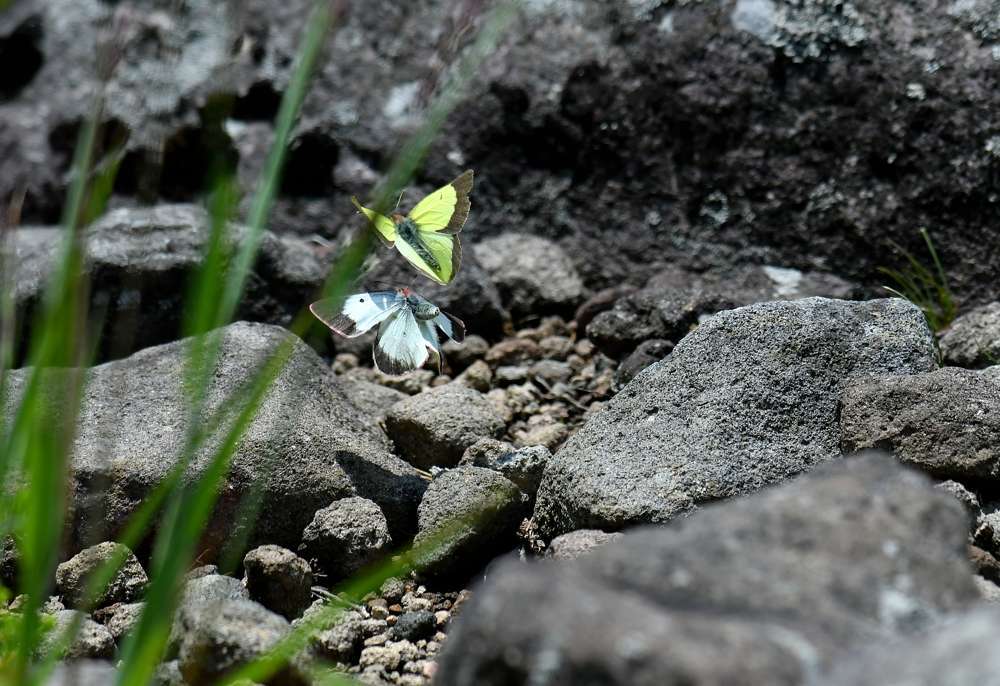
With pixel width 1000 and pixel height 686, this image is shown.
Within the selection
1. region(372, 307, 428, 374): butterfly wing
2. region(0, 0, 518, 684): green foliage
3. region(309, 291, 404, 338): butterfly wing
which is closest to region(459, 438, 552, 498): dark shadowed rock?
region(372, 307, 428, 374): butterfly wing

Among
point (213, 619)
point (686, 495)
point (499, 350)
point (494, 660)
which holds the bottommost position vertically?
point (499, 350)

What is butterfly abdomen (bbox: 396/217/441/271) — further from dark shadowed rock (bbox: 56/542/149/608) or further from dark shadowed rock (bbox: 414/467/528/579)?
dark shadowed rock (bbox: 56/542/149/608)

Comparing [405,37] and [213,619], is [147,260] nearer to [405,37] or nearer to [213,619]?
[405,37]

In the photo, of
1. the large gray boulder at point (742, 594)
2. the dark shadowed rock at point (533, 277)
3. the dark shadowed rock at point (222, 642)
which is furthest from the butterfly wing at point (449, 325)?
the large gray boulder at point (742, 594)

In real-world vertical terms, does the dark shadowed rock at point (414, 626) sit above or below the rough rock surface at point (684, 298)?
above

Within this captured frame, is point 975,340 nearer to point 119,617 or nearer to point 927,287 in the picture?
point 927,287

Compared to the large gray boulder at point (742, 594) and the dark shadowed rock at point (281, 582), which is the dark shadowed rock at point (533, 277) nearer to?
the dark shadowed rock at point (281, 582)

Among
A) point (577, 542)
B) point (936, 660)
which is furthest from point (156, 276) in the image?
point (936, 660)

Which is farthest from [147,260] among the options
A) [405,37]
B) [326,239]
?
[405,37]
